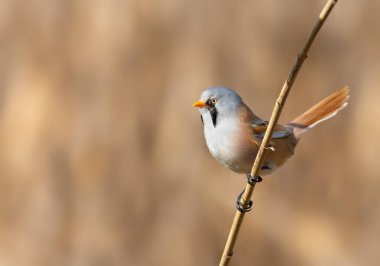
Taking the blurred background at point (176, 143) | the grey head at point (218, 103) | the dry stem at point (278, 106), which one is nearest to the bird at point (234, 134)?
the grey head at point (218, 103)

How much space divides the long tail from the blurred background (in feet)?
3.24

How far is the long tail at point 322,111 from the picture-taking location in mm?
2012

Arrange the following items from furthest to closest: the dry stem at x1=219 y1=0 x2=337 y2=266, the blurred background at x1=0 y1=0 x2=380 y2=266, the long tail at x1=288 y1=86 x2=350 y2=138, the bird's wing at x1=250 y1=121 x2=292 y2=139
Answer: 1. the blurred background at x1=0 y1=0 x2=380 y2=266
2. the long tail at x1=288 y1=86 x2=350 y2=138
3. the bird's wing at x1=250 y1=121 x2=292 y2=139
4. the dry stem at x1=219 y1=0 x2=337 y2=266

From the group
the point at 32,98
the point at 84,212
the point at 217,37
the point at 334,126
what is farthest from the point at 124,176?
the point at 334,126

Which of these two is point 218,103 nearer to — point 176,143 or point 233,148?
point 233,148

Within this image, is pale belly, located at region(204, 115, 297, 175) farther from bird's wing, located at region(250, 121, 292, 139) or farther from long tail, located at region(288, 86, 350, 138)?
long tail, located at region(288, 86, 350, 138)

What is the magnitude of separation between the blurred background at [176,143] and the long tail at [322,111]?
99cm

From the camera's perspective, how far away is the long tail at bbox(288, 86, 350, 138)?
2.01 metres

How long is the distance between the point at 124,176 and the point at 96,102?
0.37 meters

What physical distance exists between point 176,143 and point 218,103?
1313 millimetres

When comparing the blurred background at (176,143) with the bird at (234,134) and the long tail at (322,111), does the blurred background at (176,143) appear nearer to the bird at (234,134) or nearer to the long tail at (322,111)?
the long tail at (322,111)

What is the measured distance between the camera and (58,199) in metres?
3.16

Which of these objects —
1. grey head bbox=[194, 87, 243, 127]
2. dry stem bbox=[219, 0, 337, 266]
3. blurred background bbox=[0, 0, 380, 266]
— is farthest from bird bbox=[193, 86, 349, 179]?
blurred background bbox=[0, 0, 380, 266]

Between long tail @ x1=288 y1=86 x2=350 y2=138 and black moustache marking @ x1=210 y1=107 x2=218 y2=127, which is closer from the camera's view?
black moustache marking @ x1=210 y1=107 x2=218 y2=127
